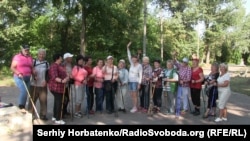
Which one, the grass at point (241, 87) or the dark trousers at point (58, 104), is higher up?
the dark trousers at point (58, 104)

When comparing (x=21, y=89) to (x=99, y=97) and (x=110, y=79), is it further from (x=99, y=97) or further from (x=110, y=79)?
(x=110, y=79)

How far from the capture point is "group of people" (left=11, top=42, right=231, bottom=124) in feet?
30.3

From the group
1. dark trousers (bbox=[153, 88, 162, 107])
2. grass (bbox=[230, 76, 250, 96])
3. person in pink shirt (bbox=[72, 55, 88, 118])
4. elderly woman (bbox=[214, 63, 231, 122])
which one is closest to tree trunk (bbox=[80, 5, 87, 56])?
grass (bbox=[230, 76, 250, 96])

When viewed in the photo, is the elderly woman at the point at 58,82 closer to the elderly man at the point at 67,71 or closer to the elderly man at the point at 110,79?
the elderly man at the point at 67,71

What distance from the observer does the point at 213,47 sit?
5881 centimetres

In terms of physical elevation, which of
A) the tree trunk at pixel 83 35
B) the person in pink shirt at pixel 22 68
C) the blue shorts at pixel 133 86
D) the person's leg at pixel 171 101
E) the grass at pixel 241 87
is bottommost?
the grass at pixel 241 87

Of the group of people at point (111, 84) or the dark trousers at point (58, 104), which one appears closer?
the dark trousers at point (58, 104)

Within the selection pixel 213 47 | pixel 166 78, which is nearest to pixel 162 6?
pixel 213 47

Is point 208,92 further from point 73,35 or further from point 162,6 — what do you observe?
point 162,6

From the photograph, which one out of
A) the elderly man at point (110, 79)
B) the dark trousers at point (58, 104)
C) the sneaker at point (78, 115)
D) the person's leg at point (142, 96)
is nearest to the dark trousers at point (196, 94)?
the person's leg at point (142, 96)

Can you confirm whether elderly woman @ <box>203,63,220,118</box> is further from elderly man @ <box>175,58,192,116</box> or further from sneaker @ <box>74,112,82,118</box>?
sneaker @ <box>74,112,82,118</box>

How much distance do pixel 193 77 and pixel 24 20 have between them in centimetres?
1991

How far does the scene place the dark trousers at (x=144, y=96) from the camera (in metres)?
11.0

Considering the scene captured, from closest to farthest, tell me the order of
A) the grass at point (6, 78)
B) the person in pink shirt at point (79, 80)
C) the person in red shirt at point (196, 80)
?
1. the person in pink shirt at point (79, 80)
2. the person in red shirt at point (196, 80)
3. the grass at point (6, 78)
